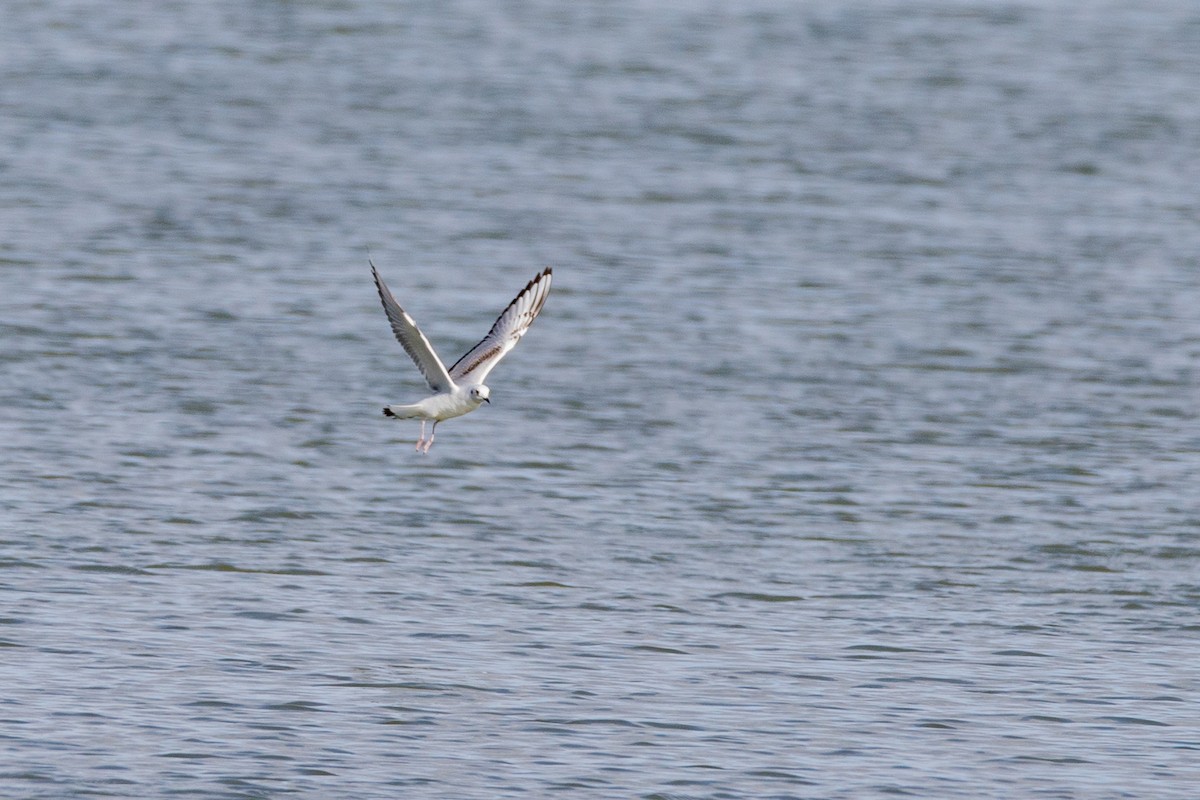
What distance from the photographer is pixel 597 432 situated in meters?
19.7

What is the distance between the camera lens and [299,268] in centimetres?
2558

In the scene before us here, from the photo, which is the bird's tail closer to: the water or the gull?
the gull

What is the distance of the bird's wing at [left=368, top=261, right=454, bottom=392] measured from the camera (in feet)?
39.6

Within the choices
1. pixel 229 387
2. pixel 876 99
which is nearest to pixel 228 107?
pixel 876 99

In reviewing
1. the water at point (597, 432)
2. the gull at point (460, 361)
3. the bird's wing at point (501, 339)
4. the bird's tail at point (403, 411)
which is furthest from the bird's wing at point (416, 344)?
the water at point (597, 432)

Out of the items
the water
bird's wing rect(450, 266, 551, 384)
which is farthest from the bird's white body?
the water

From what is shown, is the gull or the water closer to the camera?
the water

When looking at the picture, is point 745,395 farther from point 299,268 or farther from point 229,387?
point 299,268

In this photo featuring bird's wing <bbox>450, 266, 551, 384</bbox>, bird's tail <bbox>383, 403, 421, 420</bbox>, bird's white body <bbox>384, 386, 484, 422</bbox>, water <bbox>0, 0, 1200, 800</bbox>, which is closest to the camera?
water <bbox>0, 0, 1200, 800</bbox>

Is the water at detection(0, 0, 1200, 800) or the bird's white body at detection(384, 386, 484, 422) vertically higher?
the bird's white body at detection(384, 386, 484, 422)

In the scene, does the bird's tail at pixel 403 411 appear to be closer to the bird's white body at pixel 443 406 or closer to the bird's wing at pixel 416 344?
the bird's white body at pixel 443 406

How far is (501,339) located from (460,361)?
1.47ft

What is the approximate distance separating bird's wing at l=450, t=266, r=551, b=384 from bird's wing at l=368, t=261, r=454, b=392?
14.6 inches

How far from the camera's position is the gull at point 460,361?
12703mm
